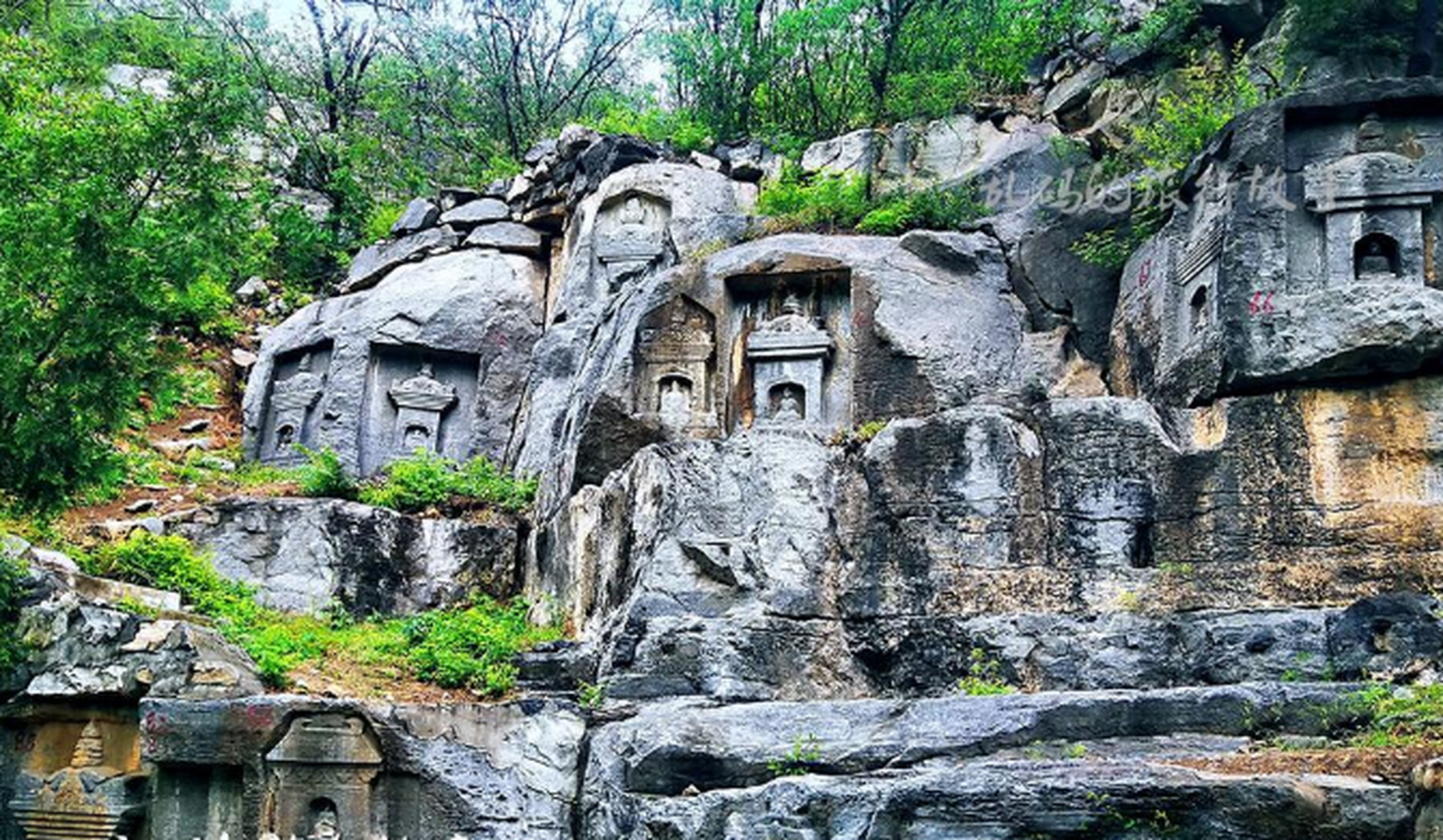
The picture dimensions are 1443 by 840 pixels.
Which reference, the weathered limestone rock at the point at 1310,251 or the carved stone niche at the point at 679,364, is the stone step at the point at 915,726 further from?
the carved stone niche at the point at 679,364

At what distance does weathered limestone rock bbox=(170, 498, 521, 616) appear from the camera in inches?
921

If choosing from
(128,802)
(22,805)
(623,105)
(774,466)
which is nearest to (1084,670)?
(774,466)

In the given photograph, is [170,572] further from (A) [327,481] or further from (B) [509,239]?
(B) [509,239]

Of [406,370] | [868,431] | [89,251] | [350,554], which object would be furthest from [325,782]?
[406,370]

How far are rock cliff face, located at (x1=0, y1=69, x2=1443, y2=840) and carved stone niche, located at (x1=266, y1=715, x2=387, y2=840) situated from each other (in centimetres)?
4

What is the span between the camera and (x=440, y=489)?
25.4 metres

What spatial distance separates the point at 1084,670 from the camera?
55.1 feet

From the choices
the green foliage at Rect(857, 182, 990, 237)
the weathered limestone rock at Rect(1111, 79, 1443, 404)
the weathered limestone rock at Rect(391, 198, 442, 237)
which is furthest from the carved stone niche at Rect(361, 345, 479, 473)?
the weathered limestone rock at Rect(1111, 79, 1443, 404)

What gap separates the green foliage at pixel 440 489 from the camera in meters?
25.0

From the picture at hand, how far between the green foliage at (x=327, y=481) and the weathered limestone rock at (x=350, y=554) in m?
0.71

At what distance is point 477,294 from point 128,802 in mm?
14113

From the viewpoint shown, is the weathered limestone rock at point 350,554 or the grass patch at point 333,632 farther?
the weathered limestone rock at point 350,554

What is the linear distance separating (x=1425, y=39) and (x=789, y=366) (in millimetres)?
10215

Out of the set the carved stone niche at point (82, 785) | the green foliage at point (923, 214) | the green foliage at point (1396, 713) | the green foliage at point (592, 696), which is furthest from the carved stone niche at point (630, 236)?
the green foliage at point (1396, 713)
